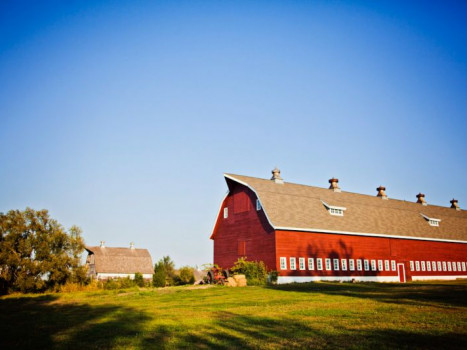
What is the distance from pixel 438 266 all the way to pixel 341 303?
34.4 meters

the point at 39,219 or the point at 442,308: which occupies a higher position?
the point at 39,219

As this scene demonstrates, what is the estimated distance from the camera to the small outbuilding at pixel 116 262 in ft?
219

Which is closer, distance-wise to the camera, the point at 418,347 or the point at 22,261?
the point at 418,347

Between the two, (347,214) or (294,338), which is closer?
(294,338)

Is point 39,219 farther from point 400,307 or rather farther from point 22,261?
point 400,307

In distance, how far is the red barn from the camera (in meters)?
Result: 33.6

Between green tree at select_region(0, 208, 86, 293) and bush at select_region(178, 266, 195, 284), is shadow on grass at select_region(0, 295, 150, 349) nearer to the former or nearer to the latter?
green tree at select_region(0, 208, 86, 293)

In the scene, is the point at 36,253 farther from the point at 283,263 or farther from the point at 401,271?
the point at 401,271

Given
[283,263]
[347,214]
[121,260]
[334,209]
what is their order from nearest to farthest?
[283,263], [334,209], [347,214], [121,260]

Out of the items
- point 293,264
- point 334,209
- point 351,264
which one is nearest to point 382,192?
point 334,209

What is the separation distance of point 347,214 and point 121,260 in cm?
4510

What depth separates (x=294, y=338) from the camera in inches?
374

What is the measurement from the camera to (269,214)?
3297 cm

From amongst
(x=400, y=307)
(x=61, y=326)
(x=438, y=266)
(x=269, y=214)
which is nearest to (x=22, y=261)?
(x=269, y=214)
